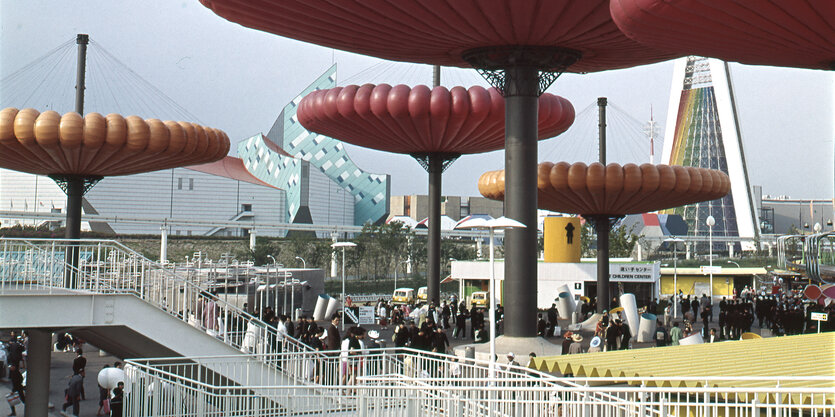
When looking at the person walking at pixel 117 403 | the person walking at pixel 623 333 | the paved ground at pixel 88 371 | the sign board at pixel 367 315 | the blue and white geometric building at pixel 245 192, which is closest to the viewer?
the person walking at pixel 117 403

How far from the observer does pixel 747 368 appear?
9289 mm

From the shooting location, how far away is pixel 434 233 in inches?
1147

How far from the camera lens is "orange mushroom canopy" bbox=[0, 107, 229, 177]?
17812 millimetres

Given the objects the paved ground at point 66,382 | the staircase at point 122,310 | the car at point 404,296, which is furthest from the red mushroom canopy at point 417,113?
the car at point 404,296

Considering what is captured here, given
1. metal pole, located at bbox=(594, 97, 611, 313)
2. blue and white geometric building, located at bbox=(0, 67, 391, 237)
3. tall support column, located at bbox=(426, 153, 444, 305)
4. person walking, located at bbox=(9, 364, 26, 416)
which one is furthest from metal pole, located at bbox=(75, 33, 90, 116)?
blue and white geometric building, located at bbox=(0, 67, 391, 237)

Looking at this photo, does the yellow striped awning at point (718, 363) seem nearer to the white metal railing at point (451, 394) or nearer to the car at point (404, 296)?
the white metal railing at point (451, 394)

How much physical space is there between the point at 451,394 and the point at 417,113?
1460 cm

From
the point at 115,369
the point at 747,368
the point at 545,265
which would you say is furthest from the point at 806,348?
the point at 545,265

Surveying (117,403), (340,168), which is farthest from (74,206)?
(340,168)

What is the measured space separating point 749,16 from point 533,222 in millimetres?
7745

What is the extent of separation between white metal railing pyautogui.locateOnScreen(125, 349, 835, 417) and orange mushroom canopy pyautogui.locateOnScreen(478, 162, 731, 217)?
13.2m

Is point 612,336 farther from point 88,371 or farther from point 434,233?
point 88,371

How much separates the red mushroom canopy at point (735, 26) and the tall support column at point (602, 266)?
19867mm

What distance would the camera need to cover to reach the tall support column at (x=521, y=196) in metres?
16.8
